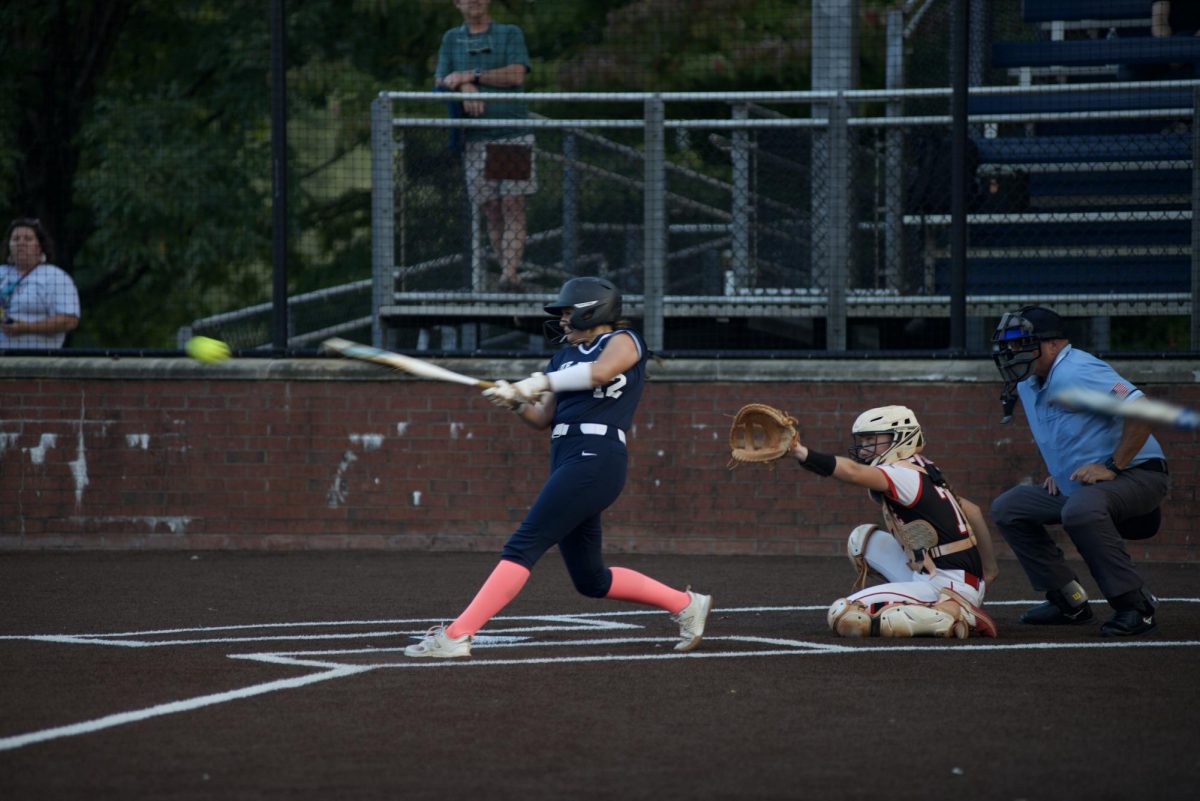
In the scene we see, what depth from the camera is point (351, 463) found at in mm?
12930

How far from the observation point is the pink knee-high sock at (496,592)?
25.1 feet

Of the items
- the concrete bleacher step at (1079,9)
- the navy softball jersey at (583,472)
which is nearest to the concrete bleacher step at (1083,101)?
the concrete bleacher step at (1079,9)

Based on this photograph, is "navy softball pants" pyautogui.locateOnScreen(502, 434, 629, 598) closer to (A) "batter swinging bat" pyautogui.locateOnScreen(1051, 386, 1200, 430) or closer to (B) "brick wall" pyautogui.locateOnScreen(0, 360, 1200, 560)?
(A) "batter swinging bat" pyautogui.locateOnScreen(1051, 386, 1200, 430)

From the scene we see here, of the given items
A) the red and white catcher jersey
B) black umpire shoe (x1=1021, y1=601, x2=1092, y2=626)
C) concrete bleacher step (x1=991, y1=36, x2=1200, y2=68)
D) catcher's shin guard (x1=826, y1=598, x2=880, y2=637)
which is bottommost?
black umpire shoe (x1=1021, y1=601, x2=1092, y2=626)

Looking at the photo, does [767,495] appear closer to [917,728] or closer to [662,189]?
[662,189]

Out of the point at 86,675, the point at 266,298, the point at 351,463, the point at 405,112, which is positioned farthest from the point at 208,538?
the point at 86,675

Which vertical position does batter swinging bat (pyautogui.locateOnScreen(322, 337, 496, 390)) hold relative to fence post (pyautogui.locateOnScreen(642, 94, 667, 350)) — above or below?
below

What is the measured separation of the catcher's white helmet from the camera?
8.66 metres

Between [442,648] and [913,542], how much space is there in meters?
2.47

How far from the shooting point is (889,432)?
28.4 feet

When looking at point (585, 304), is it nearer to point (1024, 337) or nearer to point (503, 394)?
point (503, 394)

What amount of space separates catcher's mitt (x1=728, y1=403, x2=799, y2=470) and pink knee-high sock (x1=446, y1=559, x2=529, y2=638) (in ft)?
4.03

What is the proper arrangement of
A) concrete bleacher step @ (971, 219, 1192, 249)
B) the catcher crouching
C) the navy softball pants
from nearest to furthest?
the navy softball pants, the catcher crouching, concrete bleacher step @ (971, 219, 1192, 249)

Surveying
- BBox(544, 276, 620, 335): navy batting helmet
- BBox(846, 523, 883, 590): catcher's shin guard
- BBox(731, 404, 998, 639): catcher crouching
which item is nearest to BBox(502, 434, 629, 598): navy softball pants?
BBox(544, 276, 620, 335): navy batting helmet
